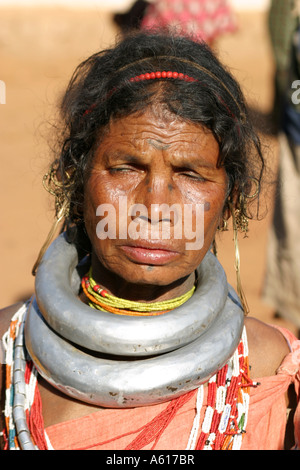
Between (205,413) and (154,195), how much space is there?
0.75m

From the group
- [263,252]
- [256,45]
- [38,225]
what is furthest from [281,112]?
[256,45]

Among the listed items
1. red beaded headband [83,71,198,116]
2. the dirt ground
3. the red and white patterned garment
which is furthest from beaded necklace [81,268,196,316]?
the red and white patterned garment

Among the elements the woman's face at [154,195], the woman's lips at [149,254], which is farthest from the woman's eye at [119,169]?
the woman's lips at [149,254]

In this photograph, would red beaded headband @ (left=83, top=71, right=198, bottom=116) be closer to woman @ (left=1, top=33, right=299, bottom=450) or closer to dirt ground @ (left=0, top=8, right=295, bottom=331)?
woman @ (left=1, top=33, right=299, bottom=450)

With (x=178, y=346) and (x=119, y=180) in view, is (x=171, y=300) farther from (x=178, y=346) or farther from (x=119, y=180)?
(x=119, y=180)

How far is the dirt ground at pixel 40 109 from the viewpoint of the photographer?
5.52 metres

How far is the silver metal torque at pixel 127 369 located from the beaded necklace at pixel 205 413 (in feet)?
0.38

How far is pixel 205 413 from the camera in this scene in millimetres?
1943

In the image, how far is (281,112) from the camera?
216 inches

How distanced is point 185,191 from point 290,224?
11.5ft

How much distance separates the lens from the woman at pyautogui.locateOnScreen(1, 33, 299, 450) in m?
1.81

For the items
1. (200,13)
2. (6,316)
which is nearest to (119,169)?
(6,316)

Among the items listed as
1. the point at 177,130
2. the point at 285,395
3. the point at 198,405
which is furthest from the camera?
the point at 285,395

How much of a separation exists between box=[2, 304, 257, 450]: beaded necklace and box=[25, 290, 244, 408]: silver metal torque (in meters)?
0.11
